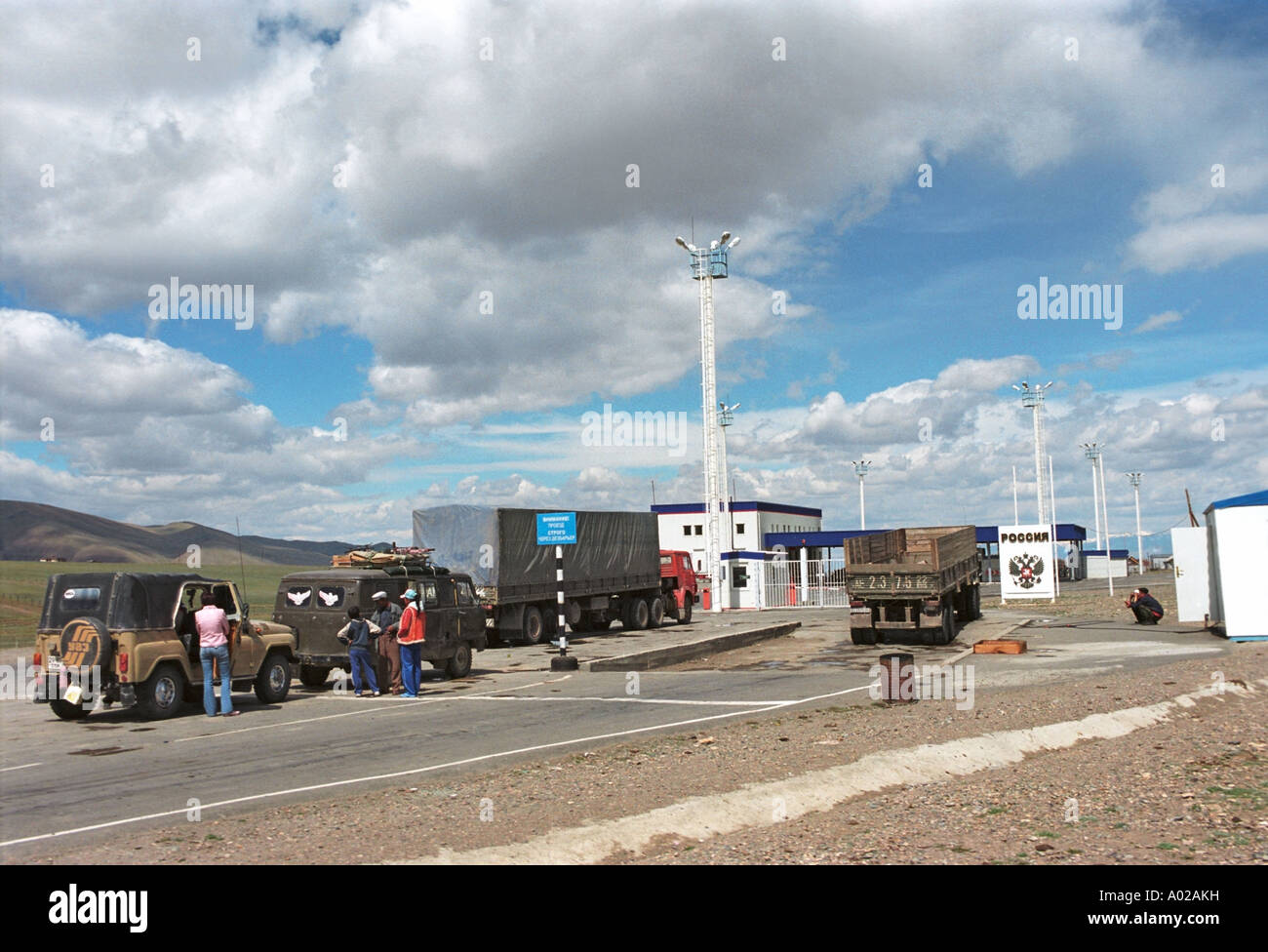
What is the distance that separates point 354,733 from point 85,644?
396 centimetres

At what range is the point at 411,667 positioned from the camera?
17188 millimetres

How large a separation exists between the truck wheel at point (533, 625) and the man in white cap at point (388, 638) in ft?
34.8

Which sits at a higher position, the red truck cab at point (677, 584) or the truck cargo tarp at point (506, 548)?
the truck cargo tarp at point (506, 548)

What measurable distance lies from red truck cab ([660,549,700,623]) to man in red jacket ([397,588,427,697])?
1973 centimetres

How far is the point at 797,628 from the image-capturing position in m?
32.8

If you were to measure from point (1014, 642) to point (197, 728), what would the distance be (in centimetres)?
1660

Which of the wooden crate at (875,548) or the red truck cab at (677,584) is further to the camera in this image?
the red truck cab at (677,584)

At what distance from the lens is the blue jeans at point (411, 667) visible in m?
17.2

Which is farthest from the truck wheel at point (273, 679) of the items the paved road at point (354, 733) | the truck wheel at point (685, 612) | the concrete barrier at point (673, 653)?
the truck wheel at point (685, 612)

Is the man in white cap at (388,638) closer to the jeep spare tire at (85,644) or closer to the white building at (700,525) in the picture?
the jeep spare tire at (85,644)

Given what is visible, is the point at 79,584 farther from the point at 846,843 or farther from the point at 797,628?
the point at 797,628

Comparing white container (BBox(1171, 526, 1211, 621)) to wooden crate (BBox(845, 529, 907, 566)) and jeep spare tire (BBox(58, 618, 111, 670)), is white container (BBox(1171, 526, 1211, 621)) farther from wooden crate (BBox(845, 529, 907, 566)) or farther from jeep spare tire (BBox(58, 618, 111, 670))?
jeep spare tire (BBox(58, 618, 111, 670))
